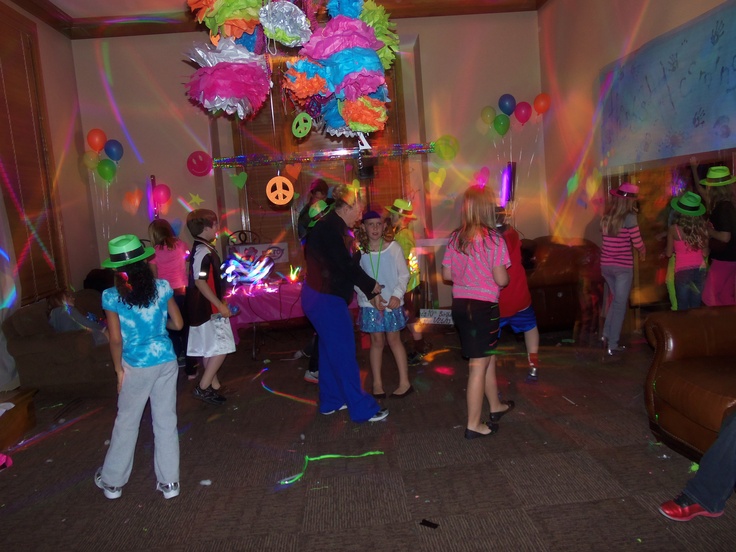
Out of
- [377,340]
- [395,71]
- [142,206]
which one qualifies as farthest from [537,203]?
[142,206]

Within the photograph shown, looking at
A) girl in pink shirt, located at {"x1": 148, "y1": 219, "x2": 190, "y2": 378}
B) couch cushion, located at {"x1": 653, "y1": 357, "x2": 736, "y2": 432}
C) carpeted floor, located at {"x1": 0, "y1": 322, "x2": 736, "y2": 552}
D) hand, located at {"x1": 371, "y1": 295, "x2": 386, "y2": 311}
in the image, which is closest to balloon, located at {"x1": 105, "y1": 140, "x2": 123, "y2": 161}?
girl in pink shirt, located at {"x1": 148, "y1": 219, "x2": 190, "y2": 378}

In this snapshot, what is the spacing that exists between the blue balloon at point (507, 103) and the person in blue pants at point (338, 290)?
177 inches

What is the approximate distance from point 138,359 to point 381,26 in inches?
78.9

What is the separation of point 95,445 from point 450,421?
91.0 inches

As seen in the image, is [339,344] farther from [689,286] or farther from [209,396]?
[689,286]

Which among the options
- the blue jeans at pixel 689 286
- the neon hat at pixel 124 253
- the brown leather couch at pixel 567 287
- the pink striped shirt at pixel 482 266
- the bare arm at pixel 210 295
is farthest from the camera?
the brown leather couch at pixel 567 287

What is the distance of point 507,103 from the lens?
301 inches

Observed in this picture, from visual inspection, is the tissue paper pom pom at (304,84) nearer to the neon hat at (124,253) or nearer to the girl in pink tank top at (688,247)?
the neon hat at (124,253)

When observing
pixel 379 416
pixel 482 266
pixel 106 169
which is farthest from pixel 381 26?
pixel 106 169

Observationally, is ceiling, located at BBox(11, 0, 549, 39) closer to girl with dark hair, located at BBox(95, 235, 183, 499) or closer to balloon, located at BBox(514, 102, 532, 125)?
balloon, located at BBox(514, 102, 532, 125)

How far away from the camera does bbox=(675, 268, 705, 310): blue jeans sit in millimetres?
4770

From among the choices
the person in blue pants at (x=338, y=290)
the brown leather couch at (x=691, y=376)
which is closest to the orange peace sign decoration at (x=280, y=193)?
the person in blue pants at (x=338, y=290)

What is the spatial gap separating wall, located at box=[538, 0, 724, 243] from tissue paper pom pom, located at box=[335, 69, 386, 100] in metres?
3.67

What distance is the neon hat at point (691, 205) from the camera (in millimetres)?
4625
